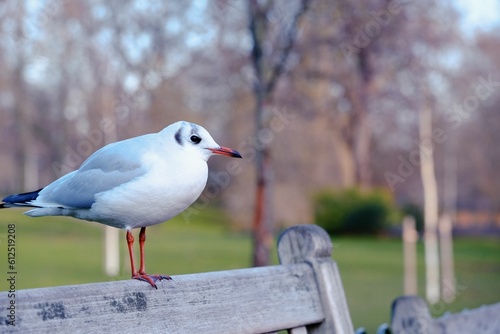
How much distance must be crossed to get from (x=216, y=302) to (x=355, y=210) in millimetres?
28932

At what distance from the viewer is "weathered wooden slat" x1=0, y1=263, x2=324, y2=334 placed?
1673 mm

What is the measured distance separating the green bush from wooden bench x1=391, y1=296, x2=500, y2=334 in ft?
89.8

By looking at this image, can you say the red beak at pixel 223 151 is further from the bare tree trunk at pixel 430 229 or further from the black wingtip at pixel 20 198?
the bare tree trunk at pixel 430 229

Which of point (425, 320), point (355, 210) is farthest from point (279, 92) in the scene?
point (355, 210)

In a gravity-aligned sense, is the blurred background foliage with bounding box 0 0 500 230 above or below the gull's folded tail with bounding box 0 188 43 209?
above

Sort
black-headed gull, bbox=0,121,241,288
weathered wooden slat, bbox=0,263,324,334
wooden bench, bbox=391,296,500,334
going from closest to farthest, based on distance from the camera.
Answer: weathered wooden slat, bbox=0,263,324,334 → black-headed gull, bbox=0,121,241,288 → wooden bench, bbox=391,296,500,334

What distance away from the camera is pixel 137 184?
6.99ft

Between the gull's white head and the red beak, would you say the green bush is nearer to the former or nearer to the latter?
the red beak

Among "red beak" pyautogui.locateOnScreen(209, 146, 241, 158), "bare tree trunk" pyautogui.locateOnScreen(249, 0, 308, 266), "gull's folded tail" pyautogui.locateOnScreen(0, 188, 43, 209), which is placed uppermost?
"bare tree trunk" pyautogui.locateOnScreen(249, 0, 308, 266)

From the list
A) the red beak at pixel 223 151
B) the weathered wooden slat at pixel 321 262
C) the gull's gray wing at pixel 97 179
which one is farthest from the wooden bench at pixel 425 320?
the gull's gray wing at pixel 97 179

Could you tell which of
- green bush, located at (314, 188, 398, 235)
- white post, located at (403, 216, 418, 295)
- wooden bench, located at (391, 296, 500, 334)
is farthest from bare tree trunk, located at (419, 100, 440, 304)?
wooden bench, located at (391, 296, 500, 334)

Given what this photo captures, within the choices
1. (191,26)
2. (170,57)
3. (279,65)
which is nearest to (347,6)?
(279,65)

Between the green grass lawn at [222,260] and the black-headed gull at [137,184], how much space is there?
24.1 feet

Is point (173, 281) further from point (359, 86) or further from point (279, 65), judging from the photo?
point (359, 86)
